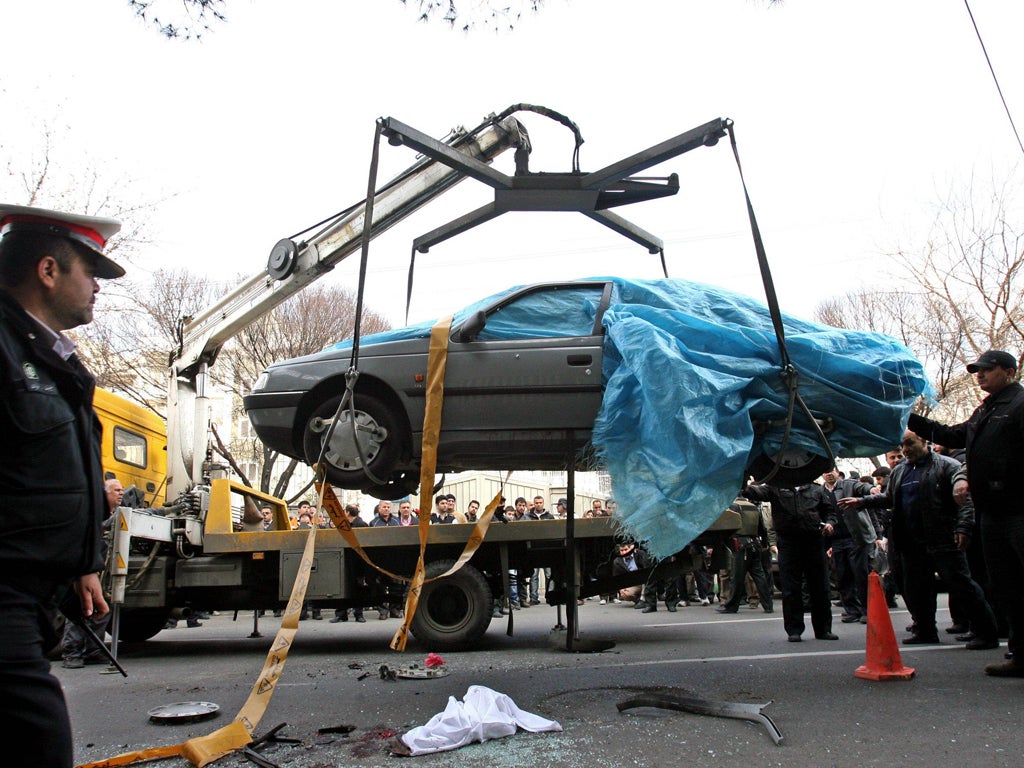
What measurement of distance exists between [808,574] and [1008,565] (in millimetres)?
2241

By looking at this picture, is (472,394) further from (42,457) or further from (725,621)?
(725,621)

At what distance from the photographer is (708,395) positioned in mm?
4137

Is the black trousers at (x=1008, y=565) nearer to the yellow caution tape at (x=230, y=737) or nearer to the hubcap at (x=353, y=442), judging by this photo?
the hubcap at (x=353, y=442)

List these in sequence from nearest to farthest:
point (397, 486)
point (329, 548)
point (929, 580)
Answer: point (397, 486) → point (929, 580) → point (329, 548)

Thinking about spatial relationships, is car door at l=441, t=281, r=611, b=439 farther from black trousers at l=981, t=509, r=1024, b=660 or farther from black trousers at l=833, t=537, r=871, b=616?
black trousers at l=833, t=537, r=871, b=616

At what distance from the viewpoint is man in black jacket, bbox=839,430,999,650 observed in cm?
631

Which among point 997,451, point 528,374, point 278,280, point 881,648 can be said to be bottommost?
point 881,648

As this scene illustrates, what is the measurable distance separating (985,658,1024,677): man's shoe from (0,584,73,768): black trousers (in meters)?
4.96

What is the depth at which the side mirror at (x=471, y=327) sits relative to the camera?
4930 millimetres

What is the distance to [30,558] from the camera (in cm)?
180

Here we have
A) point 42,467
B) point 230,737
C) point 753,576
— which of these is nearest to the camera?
point 42,467

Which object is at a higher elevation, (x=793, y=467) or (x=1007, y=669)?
(x=793, y=467)

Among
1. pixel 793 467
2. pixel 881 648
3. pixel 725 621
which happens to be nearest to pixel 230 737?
pixel 793 467

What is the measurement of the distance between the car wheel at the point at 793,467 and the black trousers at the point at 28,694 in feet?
11.7
